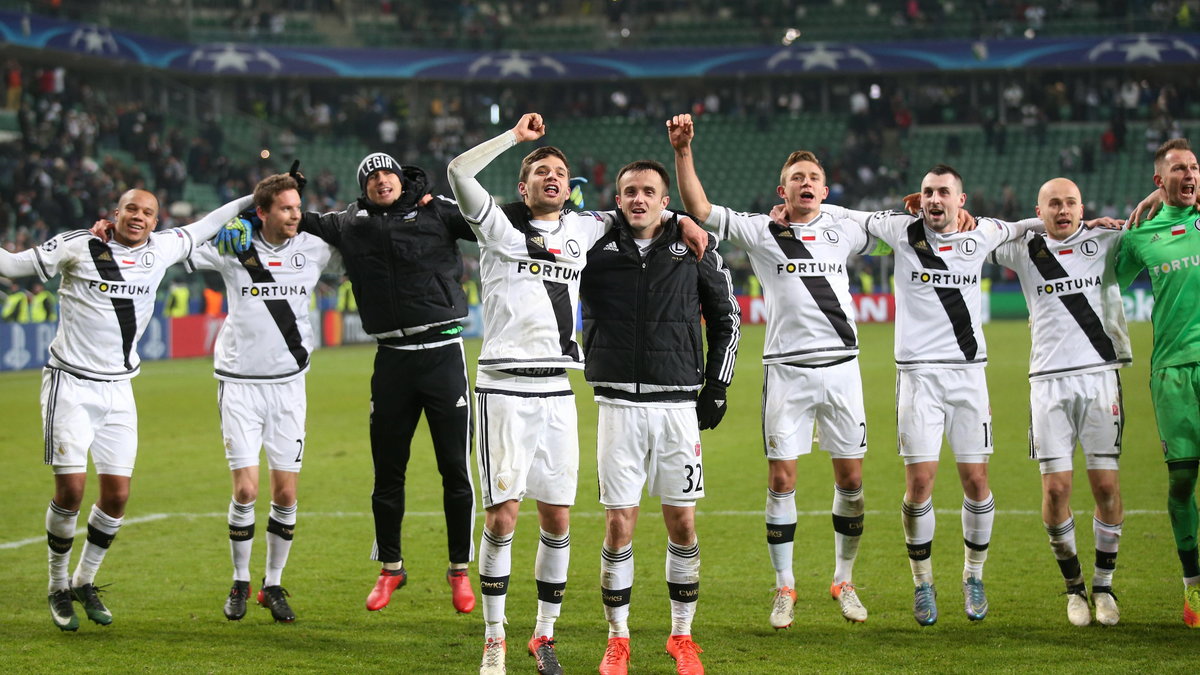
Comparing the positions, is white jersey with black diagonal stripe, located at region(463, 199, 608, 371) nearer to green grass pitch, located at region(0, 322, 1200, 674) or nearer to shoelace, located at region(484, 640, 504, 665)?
shoelace, located at region(484, 640, 504, 665)

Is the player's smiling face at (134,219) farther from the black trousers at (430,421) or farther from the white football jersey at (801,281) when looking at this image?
the white football jersey at (801,281)

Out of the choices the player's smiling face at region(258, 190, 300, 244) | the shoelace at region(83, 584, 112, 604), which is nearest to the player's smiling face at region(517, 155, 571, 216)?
the player's smiling face at region(258, 190, 300, 244)

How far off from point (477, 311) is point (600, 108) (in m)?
14.0

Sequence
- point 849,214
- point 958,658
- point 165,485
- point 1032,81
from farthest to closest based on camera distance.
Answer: point 1032,81, point 165,485, point 849,214, point 958,658

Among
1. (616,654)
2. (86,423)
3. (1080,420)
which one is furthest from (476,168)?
(1080,420)

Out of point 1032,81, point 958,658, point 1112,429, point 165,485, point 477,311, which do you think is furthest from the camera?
point 1032,81

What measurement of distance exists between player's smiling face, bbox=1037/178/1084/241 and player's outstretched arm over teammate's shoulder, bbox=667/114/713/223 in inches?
78.1

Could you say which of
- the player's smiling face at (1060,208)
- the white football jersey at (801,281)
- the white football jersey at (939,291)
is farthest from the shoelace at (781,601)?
the player's smiling face at (1060,208)

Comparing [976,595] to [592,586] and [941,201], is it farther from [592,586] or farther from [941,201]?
[592,586]

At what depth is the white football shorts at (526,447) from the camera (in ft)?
20.3

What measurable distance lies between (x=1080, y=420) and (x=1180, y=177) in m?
1.44

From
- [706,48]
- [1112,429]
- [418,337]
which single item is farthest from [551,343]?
[706,48]

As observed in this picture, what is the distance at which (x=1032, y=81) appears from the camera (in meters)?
43.0

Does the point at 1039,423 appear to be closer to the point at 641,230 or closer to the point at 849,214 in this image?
the point at 849,214
